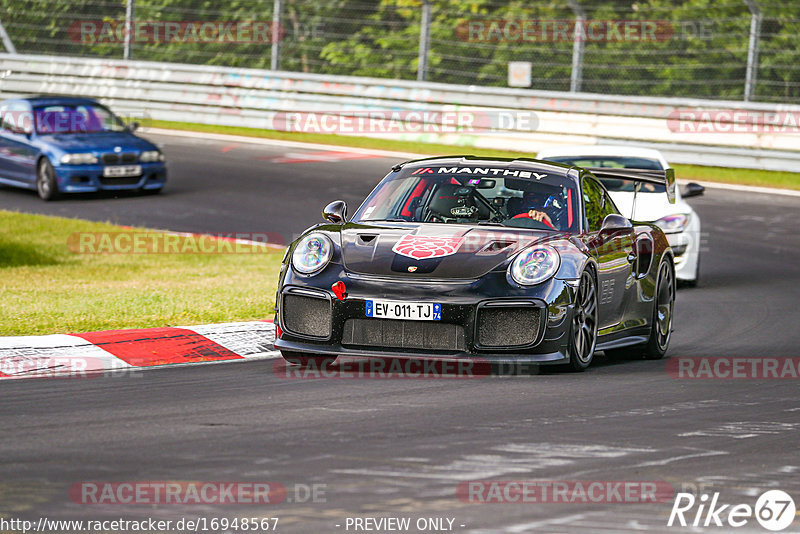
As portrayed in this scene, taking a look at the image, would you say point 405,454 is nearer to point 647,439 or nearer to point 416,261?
point 647,439

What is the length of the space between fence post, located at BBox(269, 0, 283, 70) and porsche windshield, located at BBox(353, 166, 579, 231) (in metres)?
17.1

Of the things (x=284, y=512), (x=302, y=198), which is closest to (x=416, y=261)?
(x=284, y=512)

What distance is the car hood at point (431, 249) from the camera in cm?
780

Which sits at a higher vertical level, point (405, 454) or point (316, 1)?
point (316, 1)

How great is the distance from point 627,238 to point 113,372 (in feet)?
11.5

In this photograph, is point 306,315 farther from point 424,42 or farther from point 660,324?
point 424,42

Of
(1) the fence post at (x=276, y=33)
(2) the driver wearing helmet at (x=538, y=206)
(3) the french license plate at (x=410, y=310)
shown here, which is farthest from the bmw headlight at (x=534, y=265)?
(1) the fence post at (x=276, y=33)

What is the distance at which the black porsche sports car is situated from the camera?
7.68 metres

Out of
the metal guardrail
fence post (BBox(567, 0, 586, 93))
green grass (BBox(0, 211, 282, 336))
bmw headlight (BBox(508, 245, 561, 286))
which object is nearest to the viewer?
bmw headlight (BBox(508, 245, 561, 286))

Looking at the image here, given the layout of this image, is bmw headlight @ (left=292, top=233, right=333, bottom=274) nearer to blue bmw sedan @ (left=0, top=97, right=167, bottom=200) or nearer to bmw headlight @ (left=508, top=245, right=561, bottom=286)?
bmw headlight @ (left=508, top=245, right=561, bottom=286)

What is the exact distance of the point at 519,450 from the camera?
5887 millimetres

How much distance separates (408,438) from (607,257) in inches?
119

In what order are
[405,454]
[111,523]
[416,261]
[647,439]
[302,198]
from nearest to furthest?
[111,523] → [405,454] → [647,439] → [416,261] → [302,198]

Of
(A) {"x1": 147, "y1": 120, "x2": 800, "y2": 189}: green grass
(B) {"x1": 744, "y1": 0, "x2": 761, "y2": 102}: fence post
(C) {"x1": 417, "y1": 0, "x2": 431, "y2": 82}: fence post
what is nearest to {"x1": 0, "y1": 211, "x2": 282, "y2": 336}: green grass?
(A) {"x1": 147, "y1": 120, "x2": 800, "y2": 189}: green grass
